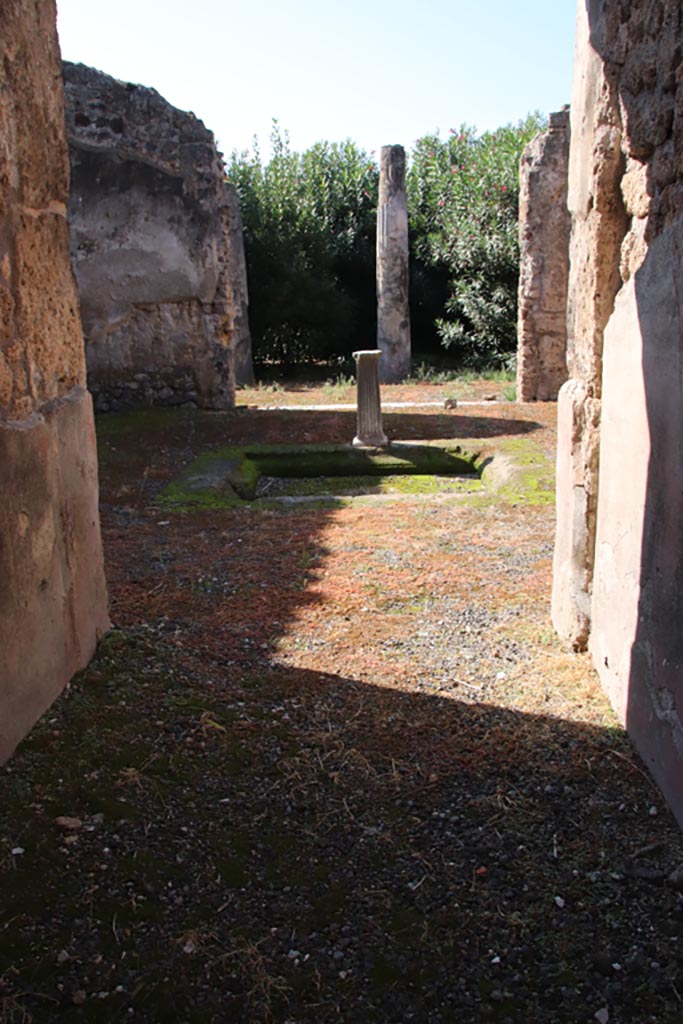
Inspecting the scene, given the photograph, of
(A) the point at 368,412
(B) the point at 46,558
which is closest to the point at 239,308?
(A) the point at 368,412

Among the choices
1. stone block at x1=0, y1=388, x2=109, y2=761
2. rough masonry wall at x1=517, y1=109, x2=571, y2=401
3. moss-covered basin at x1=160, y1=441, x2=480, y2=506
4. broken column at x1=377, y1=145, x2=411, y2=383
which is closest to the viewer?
stone block at x1=0, y1=388, x2=109, y2=761

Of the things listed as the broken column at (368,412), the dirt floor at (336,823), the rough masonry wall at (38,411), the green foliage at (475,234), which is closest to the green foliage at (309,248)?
the green foliage at (475,234)

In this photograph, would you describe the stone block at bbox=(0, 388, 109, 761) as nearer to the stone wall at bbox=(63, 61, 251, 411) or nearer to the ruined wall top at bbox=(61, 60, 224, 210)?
the stone wall at bbox=(63, 61, 251, 411)

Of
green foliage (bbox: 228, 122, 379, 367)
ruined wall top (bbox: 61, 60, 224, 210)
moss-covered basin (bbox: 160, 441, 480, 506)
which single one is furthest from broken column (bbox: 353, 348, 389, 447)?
green foliage (bbox: 228, 122, 379, 367)

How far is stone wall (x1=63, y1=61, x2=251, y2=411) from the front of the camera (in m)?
9.59

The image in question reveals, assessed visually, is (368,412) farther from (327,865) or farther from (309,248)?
(309,248)

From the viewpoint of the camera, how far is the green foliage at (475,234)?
1619 cm

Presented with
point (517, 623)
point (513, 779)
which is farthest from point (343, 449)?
point (513, 779)

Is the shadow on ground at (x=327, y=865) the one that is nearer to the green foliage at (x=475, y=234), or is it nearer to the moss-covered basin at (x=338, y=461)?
the moss-covered basin at (x=338, y=461)

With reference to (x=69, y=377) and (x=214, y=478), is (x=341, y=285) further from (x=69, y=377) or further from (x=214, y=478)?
(x=69, y=377)

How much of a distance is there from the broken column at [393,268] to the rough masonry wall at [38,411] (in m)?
12.6

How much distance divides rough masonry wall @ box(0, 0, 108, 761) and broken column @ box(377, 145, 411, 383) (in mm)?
12606

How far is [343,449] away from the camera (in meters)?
8.40

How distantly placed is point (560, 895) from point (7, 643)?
1.68 metres
